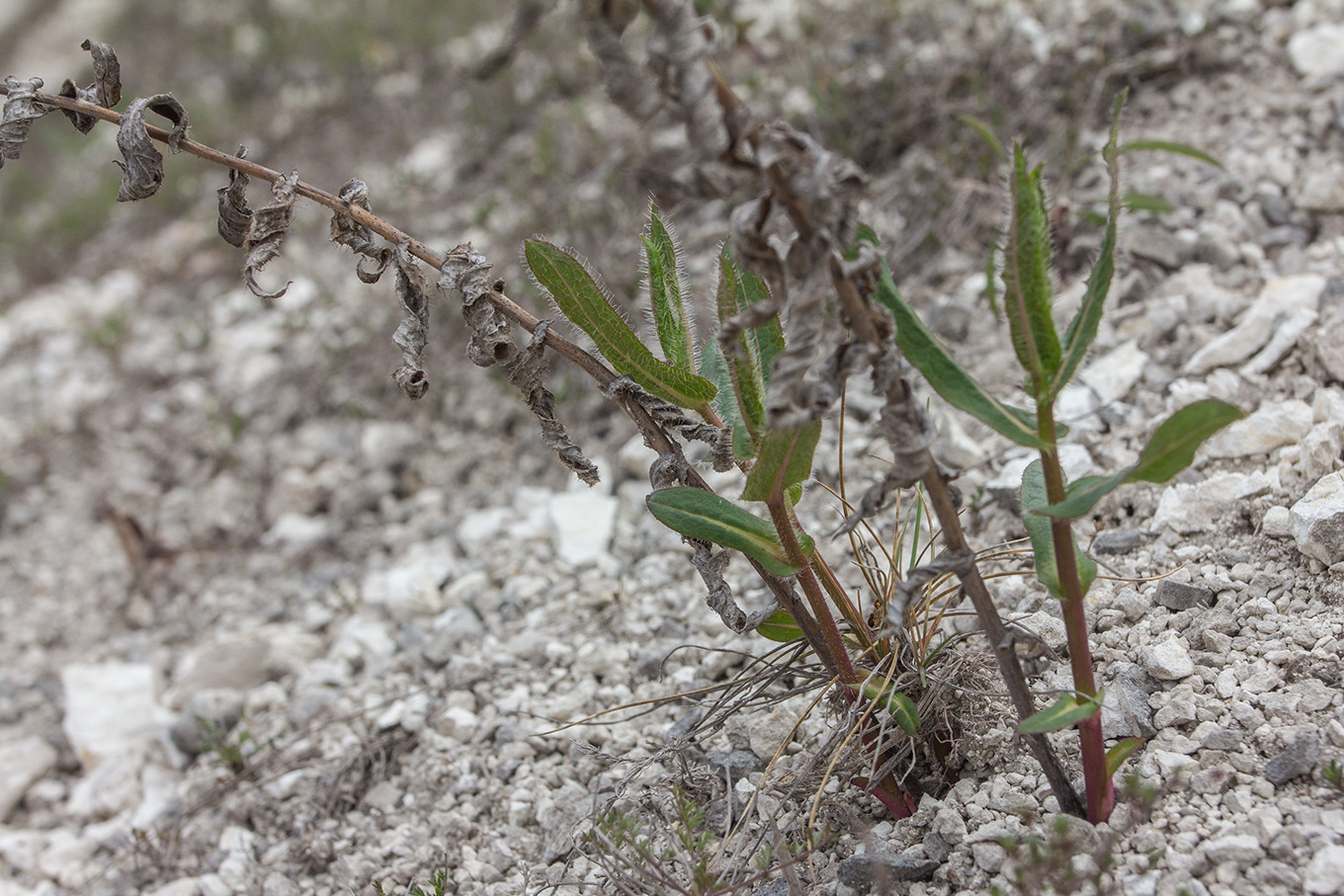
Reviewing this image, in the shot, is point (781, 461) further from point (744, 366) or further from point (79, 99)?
point (79, 99)

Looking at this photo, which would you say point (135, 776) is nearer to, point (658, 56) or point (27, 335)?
point (658, 56)

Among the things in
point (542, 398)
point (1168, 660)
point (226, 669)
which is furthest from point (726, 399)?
point (226, 669)

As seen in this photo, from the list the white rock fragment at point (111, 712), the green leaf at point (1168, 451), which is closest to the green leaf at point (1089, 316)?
the green leaf at point (1168, 451)

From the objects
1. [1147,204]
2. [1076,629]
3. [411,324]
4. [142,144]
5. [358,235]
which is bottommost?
[1076,629]

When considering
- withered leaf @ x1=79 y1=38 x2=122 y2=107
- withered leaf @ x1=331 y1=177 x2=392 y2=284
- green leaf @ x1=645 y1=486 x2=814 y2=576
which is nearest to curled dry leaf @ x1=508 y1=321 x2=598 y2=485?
green leaf @ x1=645 y1=486 x2=814 y2=576

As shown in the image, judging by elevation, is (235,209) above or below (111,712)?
below
